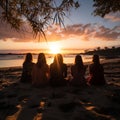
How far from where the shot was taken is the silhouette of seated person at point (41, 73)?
8539mm

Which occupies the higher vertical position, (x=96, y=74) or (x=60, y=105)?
(x=96, y=74)

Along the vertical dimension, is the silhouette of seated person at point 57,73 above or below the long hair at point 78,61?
below

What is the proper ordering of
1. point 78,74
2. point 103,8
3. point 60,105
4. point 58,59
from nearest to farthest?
point 60,105
point 78,74
point 58,59
point 103,8

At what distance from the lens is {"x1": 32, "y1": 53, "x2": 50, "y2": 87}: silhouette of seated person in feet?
28.0

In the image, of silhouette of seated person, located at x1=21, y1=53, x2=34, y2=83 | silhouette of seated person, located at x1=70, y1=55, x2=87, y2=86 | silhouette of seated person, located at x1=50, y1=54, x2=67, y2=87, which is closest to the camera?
silhouette of seated person, located at x1=70, y1=55, x2=87, y2=86

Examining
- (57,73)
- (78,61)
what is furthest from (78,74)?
(57,73)

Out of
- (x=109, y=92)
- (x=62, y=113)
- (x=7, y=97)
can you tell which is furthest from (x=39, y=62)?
(x=62, y=113)

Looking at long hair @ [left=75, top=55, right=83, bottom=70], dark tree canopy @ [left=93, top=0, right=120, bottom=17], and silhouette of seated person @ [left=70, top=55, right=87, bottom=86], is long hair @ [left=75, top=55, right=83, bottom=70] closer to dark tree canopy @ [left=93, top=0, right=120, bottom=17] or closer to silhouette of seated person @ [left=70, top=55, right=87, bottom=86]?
silhouette of seated person @ [left=70, top=55, right=87, bottom=86]

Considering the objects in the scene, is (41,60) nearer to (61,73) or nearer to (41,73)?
(41,73)

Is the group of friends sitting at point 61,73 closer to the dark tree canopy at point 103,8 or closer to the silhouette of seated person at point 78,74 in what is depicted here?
the silhouette of seated person at point 78,74

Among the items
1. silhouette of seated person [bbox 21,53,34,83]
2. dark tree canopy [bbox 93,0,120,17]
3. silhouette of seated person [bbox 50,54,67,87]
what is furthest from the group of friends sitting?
dark tree canopy [bbox 93,0,120,17]

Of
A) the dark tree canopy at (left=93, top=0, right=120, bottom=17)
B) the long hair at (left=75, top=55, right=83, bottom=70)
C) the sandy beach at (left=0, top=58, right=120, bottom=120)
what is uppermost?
the dark tree canopy at (left=93, top=0, right=120, bottom=17)

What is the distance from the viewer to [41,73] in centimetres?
866

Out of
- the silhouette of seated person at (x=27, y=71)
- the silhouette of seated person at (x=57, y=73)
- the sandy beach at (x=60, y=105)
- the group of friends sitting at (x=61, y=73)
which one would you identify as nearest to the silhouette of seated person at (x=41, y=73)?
the group of friends sitting at (x=61, y=73)
